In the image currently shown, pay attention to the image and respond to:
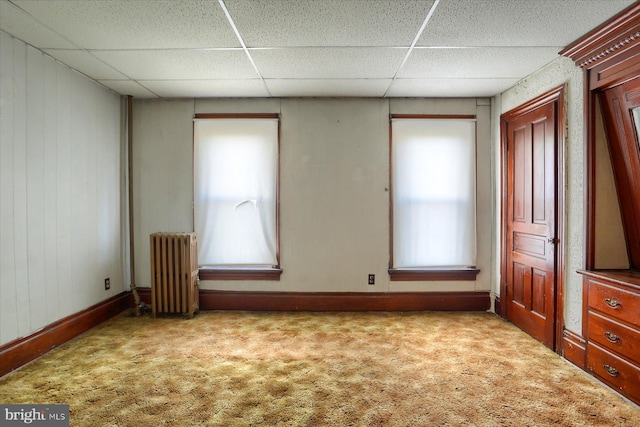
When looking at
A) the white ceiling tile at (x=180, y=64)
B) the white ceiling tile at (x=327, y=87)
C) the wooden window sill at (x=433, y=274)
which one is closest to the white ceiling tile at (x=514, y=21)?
the white ceiling tile at (x=327, y=87)

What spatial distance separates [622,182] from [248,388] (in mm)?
2995

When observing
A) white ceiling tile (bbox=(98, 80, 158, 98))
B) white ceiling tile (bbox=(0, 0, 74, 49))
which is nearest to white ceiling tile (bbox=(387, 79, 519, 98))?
white ceiling tile (bbox=(98, 80, 158, 98))

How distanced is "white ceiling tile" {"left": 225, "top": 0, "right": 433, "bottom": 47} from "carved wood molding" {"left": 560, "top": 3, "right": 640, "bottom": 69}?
3.89ft

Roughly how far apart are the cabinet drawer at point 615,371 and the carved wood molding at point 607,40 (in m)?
2.02

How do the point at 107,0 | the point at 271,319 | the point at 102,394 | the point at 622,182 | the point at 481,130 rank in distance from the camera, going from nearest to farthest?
1. the point at 107,0
2. the point at 102,394
3. the point at 622,182
4. the point at 271,319
5. the point at 481,130

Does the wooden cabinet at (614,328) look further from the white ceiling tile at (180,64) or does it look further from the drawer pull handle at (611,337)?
the white ceiling tile at (180,64)

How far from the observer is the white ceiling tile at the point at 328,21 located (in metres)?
2.10

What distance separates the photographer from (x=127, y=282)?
4.04m

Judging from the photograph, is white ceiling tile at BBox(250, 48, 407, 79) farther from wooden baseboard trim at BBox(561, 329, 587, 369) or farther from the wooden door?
wooden baseboard trim at BBox(561, 329, 587, 369)

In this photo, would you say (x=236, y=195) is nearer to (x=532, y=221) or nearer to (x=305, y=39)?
(x=305, y=39)

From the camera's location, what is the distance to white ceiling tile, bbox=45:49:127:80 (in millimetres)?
2803

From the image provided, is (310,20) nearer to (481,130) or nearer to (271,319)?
(481,130)

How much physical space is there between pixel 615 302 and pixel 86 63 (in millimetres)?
4478

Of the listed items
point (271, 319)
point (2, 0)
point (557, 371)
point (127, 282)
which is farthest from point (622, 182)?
point (127, 282)
